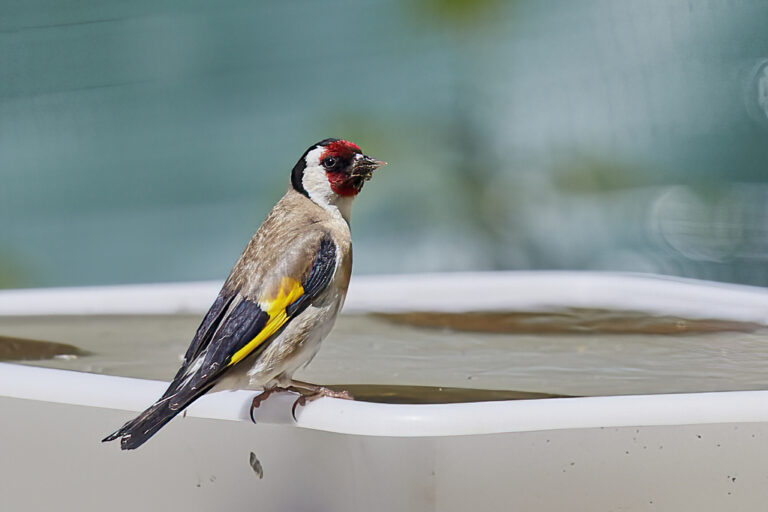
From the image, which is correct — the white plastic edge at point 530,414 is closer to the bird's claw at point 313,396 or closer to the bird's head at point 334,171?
the bird's claw at point 313,396

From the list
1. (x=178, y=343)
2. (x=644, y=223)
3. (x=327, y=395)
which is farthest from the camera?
(x=644, y=223)

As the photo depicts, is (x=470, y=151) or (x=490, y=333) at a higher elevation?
(x=470, y=151)

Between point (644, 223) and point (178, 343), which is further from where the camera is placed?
point (644, 223)

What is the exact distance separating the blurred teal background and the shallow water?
1.51 meters

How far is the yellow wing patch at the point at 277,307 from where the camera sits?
1.79 meters

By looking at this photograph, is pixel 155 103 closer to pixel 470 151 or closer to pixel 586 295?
pixel 470 151

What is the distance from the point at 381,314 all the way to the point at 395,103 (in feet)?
5.27

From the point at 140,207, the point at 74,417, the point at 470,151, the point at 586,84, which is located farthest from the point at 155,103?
the point at 74,417

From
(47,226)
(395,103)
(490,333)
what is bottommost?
(490,333)

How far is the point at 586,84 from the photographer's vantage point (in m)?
4.29

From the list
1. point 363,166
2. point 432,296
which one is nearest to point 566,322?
point 432,296

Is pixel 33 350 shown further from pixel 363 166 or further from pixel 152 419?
pixel 152 419

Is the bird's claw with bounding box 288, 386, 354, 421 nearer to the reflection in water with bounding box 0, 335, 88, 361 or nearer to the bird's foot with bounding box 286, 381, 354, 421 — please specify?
the bird's foot with bounding box 286, 381, 354, 421

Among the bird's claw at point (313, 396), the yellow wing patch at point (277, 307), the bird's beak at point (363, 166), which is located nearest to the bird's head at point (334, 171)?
the bird's beak at point (363, 166)
